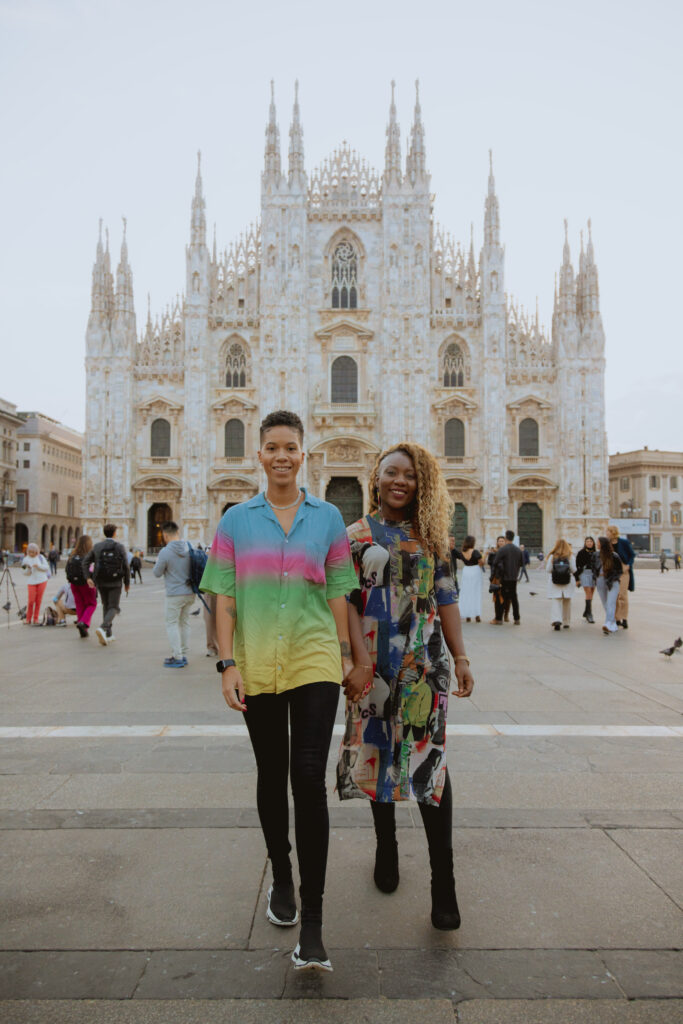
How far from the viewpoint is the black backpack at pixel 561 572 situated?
11617 mm

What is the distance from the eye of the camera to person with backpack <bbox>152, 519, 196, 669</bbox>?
8.20 meters

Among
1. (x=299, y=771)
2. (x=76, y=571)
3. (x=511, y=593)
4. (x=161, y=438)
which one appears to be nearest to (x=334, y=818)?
(x=299, y=771)

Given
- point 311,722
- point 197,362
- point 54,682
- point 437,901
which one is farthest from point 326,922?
point 197,362

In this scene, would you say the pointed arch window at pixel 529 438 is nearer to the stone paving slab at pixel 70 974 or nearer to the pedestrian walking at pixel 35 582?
the pedestrian walking at pixel 35 582

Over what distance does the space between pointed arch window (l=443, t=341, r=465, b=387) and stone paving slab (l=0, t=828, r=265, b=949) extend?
3485 centimetres

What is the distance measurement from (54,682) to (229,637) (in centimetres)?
516

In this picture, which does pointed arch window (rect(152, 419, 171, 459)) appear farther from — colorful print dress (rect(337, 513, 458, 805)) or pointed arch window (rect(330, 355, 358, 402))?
colorful print dress (rect(337, 513, 458, 805))

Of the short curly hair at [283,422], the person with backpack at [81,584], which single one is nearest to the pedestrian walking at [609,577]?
the person with backpack at [81,584]

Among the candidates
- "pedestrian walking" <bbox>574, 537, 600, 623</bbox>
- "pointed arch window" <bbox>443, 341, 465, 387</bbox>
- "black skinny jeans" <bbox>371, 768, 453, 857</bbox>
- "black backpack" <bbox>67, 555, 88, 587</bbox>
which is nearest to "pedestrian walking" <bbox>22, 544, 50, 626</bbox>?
"black backpack" <bbox>67, 555, 88, 587</bbox>

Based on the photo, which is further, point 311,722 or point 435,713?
point 435,713

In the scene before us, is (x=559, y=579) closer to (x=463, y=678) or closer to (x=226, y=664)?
(x=463, y=678)

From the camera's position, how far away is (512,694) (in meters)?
6.59

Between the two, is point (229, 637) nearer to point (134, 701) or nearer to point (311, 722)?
point (311, 722)

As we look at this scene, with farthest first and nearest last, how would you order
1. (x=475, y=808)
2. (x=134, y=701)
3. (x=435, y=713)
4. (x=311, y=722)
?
(x=134, y=701) < (x=475, y=808) < (x=435, y=713) < (x=311, y=722)
